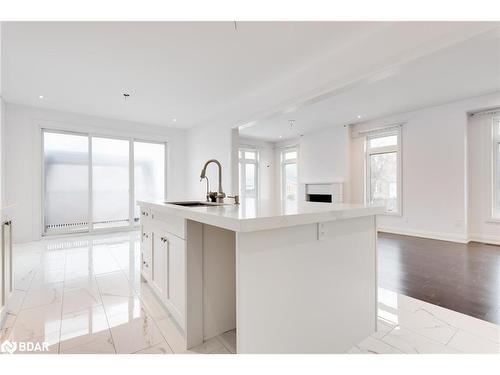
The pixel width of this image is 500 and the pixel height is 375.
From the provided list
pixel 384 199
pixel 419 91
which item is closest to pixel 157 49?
pixel 419 91

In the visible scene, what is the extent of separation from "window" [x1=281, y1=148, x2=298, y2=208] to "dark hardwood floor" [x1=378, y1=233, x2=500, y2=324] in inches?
172

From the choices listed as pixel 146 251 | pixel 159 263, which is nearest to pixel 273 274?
pixel 159 263

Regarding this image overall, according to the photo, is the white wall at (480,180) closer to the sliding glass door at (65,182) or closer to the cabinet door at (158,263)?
the cabinet door at (158,263)

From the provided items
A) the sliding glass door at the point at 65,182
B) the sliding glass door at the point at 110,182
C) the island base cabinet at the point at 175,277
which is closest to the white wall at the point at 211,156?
the sliding glass door at the point at 110,182

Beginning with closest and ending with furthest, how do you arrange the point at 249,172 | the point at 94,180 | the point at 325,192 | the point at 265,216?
the point at 265,216 → the point at 94,180 → the point at 325,192 → the point at 249,172

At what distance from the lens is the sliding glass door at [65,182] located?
16.6 feet

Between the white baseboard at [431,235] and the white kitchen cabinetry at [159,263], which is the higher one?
the white kitchen cabinetry at [159,263]

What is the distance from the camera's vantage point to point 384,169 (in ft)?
19.4

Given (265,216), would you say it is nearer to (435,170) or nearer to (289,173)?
(435,170)

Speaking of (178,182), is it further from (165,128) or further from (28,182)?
(28,182)

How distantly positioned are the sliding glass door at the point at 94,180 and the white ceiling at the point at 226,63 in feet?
3.10

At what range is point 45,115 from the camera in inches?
194

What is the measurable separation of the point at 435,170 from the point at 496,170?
A: 905 millimetres
